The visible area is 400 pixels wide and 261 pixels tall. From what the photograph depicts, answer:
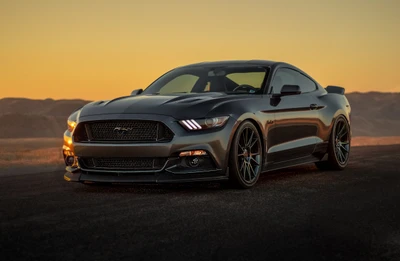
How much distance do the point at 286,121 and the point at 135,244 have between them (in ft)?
15.3

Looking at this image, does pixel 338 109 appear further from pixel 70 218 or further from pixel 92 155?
pixel 70 218

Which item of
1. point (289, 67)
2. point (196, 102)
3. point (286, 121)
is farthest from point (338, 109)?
point (196, 102)

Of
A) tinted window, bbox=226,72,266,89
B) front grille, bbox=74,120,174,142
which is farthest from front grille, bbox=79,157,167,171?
tinted window, bbox=226,72,266,89

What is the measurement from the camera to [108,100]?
344 inches

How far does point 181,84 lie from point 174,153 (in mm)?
2252

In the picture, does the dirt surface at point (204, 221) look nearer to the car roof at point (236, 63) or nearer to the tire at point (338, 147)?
the tire at point (338, 147)

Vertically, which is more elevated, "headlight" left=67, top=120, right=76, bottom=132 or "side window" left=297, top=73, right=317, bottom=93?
"side window" left=297, top=73, right=317, bottom=93

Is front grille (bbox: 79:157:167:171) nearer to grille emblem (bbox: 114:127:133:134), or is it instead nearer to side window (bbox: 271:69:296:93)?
grille emblem (bbox: 114:127:133:134)

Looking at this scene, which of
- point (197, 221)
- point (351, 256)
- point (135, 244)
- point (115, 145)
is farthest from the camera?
point (115, 145)

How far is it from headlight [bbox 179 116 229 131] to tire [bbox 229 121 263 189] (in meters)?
0.32

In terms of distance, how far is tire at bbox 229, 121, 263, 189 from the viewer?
319 inches

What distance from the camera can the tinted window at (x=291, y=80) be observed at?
9609mm

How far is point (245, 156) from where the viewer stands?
838 cm

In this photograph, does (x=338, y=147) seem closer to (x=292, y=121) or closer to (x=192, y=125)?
(x=292, y=121)
